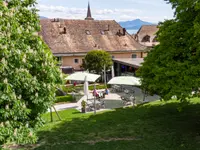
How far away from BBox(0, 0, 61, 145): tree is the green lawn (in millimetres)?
3428

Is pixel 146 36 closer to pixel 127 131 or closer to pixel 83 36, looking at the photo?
pixel 83 36

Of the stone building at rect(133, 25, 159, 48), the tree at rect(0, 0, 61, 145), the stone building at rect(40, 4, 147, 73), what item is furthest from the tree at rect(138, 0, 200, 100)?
the stone building at rect(133, 25, 159, 48)

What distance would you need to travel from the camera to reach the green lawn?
1237 cm

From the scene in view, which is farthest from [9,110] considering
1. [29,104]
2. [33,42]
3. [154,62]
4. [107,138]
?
[154,62]

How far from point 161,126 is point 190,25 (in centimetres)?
615

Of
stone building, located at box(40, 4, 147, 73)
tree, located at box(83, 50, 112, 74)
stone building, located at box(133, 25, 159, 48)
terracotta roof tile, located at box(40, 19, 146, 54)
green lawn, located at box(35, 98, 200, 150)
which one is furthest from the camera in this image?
stone building, located at box(133, 25, 159, 48)

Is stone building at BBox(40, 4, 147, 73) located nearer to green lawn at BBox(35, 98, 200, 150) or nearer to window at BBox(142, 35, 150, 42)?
window at BBox(142, 35, 150, 42)

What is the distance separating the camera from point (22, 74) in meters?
7.90

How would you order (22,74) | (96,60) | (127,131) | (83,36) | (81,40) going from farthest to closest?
(83,36), (81,40), (96,60), (127,131), (22,74)

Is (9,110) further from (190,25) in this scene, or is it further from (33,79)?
(190,25)

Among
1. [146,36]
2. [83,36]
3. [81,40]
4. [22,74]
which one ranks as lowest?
[22,74]

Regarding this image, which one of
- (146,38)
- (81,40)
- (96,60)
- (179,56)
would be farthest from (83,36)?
(179,56)

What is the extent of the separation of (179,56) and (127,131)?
5107 millimetres

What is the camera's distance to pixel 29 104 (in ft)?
29.2
